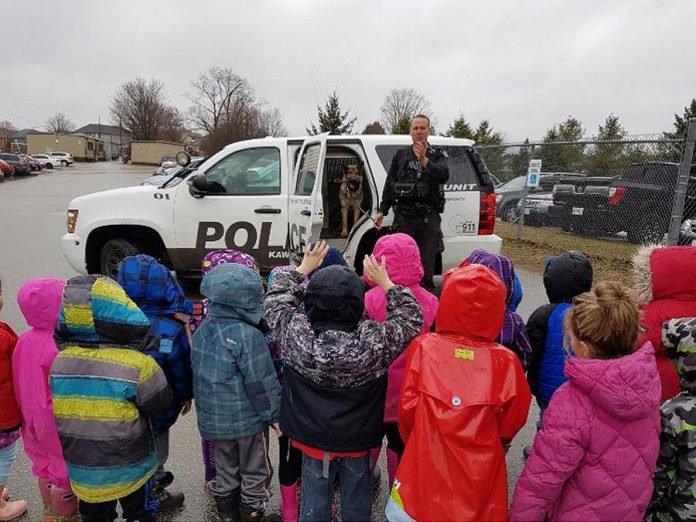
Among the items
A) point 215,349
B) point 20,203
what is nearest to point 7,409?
point 215,349

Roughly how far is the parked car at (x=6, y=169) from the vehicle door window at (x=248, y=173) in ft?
109

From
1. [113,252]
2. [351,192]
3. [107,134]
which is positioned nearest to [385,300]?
[351,192]

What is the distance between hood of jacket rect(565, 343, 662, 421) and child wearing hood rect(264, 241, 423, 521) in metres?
0.71

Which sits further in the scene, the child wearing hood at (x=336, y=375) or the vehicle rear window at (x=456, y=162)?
the vehicle rear window at (x=456, y=162)

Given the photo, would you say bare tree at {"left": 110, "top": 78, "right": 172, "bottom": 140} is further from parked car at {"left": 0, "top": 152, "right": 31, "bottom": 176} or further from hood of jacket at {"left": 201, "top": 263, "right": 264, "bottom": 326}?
hood of jacket at {"left": 201, "top": 263, "right": 264, "bottom": 326}

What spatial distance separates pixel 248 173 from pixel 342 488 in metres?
4.65

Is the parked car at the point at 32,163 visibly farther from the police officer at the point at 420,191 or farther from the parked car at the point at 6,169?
the police officer at the point at 420,191

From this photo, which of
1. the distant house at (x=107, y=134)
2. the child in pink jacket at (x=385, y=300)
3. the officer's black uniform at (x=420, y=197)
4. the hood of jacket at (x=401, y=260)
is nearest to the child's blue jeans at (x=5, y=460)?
the child in pink jacket at (x=385, y=300)

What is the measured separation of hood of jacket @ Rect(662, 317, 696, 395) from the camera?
1980 millimetres

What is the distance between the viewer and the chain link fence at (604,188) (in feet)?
31.8

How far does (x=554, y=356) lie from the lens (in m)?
2.71

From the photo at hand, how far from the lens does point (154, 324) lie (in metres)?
2.52

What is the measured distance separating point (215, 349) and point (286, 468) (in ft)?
2.32

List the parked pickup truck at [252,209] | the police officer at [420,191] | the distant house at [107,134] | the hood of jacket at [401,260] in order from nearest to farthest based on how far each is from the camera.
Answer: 1. the hood of jacket at [401,260]
2. the police officer at [420,191]
3. the parked pickup truck at [252,209]
4. the distant house at [107,134]
